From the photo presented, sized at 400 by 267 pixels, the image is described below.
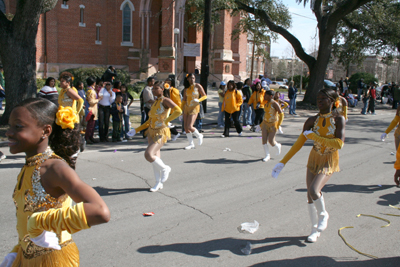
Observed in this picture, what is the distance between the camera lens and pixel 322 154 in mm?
4625

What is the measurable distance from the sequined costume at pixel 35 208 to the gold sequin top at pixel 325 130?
3.44 m

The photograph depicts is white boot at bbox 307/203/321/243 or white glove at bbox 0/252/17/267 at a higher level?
white glove at bbox 0/252/17/267

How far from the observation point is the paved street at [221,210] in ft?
13.9

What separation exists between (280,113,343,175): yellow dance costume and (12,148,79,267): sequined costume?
3230 millimetres

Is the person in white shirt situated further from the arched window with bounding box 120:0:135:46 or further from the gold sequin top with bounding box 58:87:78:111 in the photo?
the arched window with bounding box 120:0:135:46

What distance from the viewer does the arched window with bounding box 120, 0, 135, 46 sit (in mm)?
29734

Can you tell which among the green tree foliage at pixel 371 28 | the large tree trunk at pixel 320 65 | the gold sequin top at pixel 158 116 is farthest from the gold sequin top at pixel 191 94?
the green tree foliage at pixel 371 28

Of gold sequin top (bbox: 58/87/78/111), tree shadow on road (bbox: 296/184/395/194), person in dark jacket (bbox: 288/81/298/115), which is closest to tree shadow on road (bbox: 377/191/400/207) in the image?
tree shadow on road (bbox: 296/184/395/194)

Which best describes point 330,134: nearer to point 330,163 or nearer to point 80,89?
point 330,163

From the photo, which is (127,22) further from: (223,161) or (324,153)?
(324,153)

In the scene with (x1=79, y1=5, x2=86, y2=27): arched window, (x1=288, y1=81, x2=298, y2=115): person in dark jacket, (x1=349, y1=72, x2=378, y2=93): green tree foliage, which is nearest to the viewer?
(x1=288, y1=81, x2=298, y2=115): person in dark jacket

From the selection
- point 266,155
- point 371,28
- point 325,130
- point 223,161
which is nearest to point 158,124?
point 223,161

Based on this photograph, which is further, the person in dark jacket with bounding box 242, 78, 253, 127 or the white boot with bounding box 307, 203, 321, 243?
the person in dark jacket with bounding box 242, 78, 253, 127

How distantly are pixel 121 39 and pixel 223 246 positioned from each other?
28186 millimetres
